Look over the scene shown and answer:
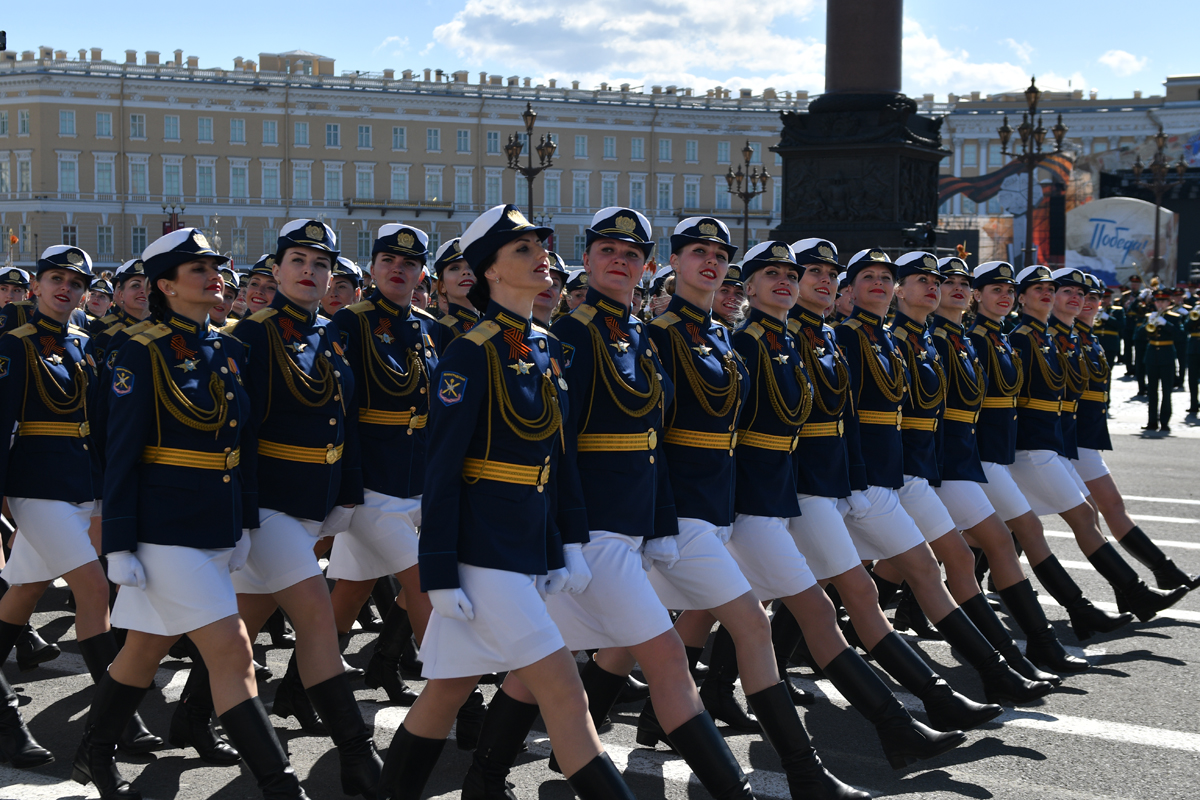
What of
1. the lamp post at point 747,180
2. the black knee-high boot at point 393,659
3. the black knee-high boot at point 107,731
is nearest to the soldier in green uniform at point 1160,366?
the black knee-high boot at point 393,659

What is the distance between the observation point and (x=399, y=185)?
82.0 m

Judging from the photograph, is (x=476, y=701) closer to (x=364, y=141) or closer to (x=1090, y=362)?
(x=1090, y=362)

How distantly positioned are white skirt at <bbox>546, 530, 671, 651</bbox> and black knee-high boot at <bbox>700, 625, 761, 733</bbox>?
4.47 ft

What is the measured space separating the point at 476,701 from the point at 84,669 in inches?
96.5

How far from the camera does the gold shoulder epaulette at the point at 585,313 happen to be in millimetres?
4758

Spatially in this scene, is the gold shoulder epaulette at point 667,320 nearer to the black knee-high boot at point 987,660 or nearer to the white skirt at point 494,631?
the white skirt at point 494,631

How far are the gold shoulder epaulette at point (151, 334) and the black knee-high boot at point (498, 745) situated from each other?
178 centimetres

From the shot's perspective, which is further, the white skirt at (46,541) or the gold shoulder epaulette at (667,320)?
the white skirt at (46,541)

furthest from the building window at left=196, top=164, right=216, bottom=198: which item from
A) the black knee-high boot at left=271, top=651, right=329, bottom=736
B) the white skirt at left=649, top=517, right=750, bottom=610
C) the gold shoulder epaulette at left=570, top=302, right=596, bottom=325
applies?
the white skirt at left=649, top=517, right=750, bottom=610

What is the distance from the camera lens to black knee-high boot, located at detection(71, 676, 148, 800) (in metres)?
4.66

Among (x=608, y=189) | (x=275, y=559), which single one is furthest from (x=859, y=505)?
(x=608, y=189)

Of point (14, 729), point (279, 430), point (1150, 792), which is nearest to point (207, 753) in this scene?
point (14, 729)

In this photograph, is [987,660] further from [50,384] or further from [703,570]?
[50,384]

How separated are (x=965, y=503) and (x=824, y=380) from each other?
1.41m
